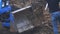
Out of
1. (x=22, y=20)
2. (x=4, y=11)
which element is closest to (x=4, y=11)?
(x=4, y=11)

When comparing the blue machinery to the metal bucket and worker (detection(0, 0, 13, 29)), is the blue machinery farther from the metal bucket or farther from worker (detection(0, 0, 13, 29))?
the metal bucket

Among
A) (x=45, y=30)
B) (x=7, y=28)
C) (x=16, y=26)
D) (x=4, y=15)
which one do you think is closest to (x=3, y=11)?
(x=4, y=15)

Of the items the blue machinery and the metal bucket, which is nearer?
the metal bucket

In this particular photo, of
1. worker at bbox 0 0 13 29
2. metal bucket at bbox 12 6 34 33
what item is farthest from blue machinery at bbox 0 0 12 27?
metal bucket at bbox 12 6 34 33

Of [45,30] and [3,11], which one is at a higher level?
[3,11]

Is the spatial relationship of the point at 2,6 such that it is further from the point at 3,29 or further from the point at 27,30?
the point at 27,30

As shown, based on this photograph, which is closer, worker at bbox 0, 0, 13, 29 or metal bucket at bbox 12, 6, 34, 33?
metal bucket at bbox 12, 6, 34, 33

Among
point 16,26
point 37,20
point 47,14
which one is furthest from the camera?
point 47,14

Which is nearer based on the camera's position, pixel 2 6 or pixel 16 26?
pixel 16 26

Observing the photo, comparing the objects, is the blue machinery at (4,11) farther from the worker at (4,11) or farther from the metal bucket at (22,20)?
the metal bucket at (22,20)
